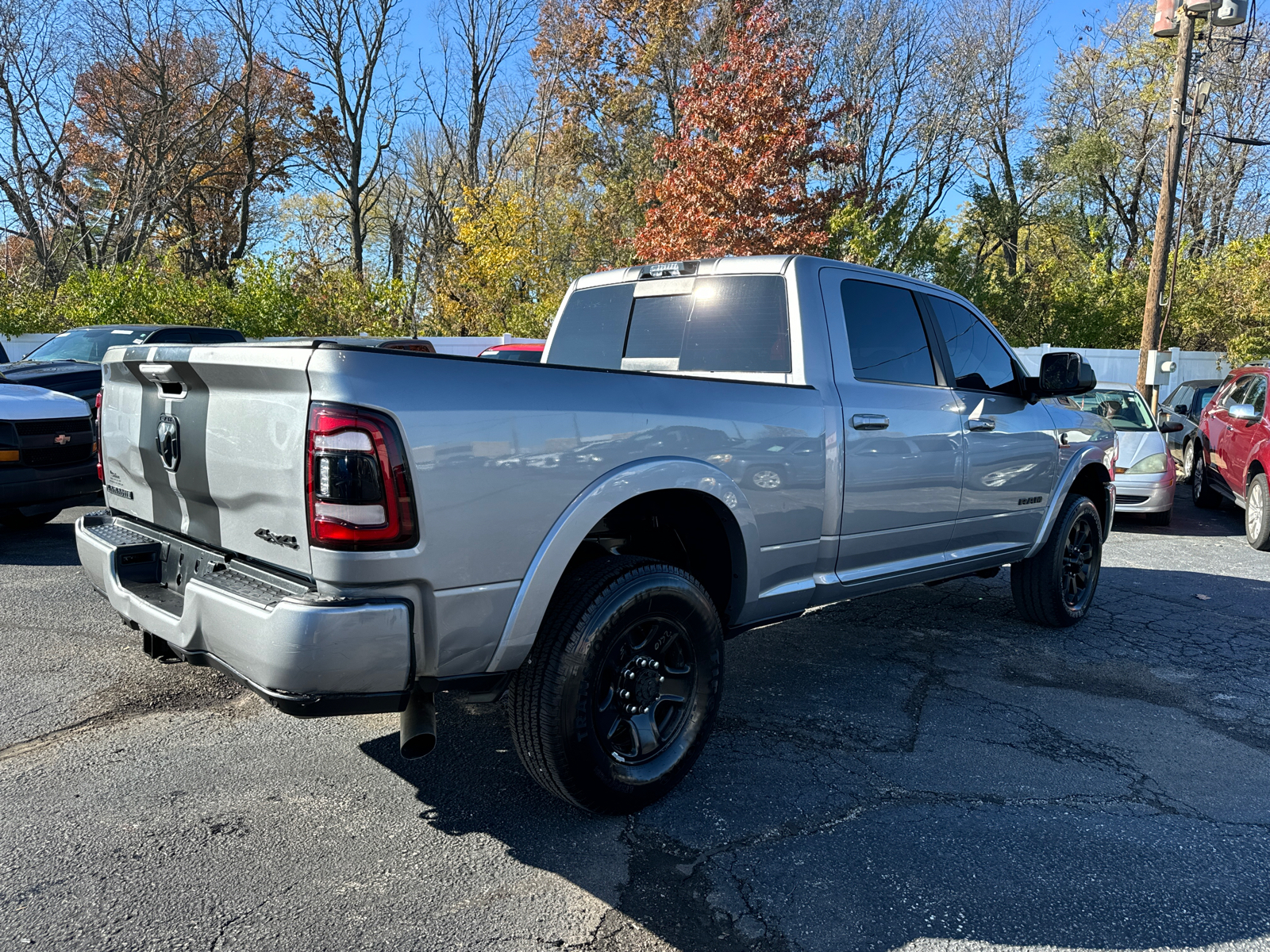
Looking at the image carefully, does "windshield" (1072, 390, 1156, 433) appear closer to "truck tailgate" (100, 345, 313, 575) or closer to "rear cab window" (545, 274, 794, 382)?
"rear cab window" (545, 274, 794, 382)

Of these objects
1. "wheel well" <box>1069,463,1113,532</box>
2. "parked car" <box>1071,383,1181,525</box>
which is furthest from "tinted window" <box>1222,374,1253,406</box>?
"wheel well" <box>1069,463,1113,532</box>

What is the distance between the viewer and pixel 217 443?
108 inches

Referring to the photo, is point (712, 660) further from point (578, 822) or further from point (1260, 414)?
point (1260, 414)

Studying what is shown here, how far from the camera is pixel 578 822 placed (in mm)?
3076

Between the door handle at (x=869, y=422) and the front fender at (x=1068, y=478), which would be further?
the front fender at (x=1068, y=478)

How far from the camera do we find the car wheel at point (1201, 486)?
36.4ft

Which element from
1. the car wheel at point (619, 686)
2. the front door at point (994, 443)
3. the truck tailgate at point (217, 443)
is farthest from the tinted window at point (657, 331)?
the truck tailgate at point (217, 443)

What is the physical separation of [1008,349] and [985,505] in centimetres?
100

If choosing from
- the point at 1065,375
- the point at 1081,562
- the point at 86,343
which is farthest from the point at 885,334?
the point at 86,343

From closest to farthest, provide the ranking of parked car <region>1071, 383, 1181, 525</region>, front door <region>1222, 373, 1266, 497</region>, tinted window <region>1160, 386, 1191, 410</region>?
front door <region>1222, 373, 1266, 497</region> < parked car <region>1071, 383, 1181, 525</region> < tinted window <region>1160, 386, 1191, 410</region>

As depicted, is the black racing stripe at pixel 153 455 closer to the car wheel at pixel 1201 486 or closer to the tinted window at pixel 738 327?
the tinted window at pixel 738 327

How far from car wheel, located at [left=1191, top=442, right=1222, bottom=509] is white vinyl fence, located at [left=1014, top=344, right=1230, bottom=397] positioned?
10900 millimetres

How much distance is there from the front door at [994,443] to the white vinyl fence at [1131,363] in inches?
731

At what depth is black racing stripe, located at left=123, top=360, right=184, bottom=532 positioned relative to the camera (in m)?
3.08
